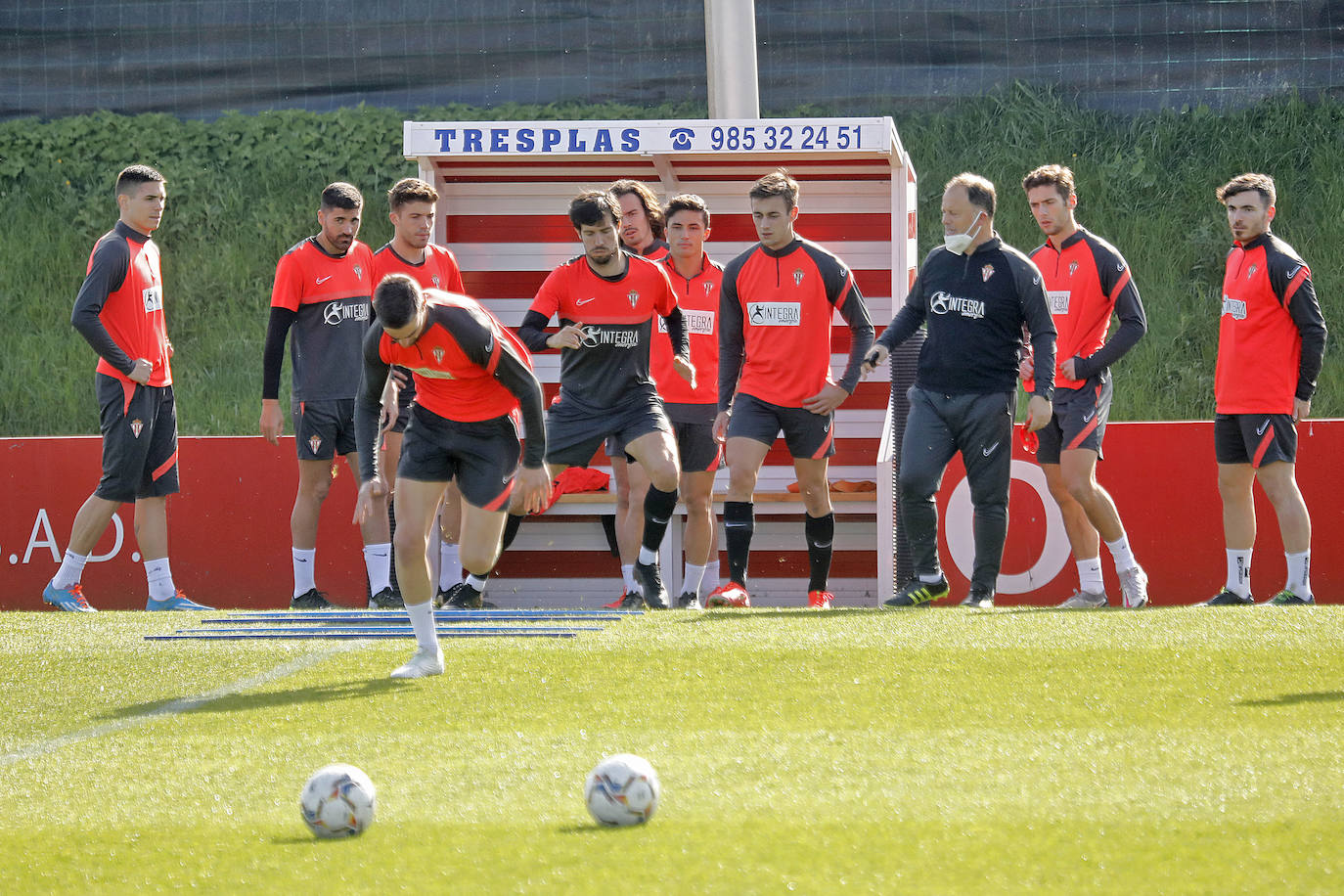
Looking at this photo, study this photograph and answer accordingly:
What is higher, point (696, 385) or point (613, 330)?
point (613, 330)

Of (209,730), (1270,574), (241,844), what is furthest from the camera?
→ (1270,574)

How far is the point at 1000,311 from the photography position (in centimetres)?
763

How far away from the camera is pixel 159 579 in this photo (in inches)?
348

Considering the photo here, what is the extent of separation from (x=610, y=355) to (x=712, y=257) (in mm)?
2759

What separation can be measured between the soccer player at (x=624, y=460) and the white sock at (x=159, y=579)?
98.8 inches

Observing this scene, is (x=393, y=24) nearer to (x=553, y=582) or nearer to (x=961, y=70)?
(x=961, y=70)

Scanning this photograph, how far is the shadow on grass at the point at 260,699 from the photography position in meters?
5.53

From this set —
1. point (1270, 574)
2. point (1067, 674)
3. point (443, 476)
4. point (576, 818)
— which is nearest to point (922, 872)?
point (576, 818)

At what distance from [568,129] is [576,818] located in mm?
6408

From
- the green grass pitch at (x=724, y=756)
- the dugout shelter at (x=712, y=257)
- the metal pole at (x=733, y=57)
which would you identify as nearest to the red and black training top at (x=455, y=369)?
the green grass pitch at (x=724, y=756)

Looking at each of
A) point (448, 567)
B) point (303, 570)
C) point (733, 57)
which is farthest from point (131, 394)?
point (733, 57)

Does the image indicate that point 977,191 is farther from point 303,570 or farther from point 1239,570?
point 303,570

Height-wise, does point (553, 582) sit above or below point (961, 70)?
below

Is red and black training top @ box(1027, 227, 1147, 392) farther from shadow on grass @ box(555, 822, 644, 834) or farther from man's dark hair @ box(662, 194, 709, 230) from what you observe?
shadow on grass @ box(555, 822, 644, 834)
